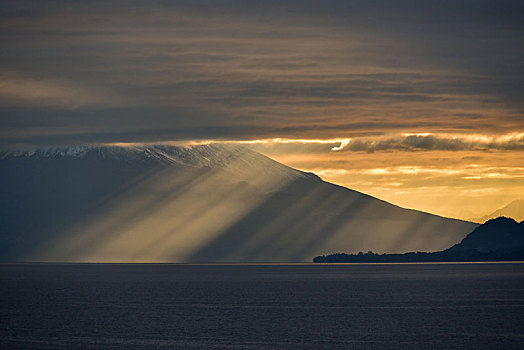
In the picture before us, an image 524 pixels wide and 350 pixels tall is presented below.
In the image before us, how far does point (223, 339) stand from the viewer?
9838cm

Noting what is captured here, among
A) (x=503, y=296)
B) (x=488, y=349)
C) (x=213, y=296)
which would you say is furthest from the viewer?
(x=213, y=296)

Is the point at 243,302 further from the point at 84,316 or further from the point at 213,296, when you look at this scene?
the point at 84,316

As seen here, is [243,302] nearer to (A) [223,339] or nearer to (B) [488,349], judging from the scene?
(A) [223,339]

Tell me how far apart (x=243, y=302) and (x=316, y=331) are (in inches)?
2343

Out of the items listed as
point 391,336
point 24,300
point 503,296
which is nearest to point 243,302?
point 24,300

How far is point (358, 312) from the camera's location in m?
138

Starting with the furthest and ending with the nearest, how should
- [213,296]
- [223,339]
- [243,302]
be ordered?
1. [213,296]
2. [243,302]
3. [223,339]

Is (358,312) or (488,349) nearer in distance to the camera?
(488,349)

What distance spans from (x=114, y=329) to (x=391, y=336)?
115 ft

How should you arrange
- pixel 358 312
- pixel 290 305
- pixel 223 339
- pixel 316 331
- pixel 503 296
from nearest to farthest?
pixel 223 339, pixel 316 331, pixel 358 312, pixel 290 305, pixel 503 296

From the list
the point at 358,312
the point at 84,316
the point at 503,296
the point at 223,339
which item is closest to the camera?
the point at 223,339

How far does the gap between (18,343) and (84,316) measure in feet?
116

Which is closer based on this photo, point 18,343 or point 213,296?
point 18,343

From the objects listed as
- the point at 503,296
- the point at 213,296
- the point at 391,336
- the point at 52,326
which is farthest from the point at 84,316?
the point at 503,296
